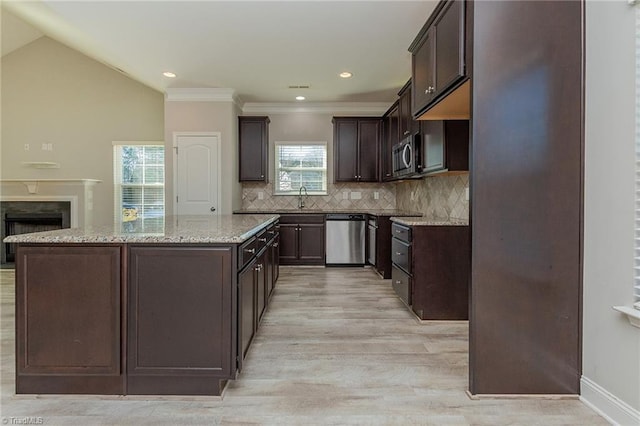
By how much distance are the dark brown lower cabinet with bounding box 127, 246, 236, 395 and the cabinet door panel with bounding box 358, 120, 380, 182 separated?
168 inches

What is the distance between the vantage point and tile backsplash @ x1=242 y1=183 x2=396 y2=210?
619 cm

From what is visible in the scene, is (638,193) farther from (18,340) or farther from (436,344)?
(18,340)

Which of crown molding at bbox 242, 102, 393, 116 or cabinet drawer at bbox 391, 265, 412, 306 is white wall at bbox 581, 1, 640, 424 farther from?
crown molding at bbox 242, 102, 393, 116

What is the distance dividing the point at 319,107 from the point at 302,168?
106 cm

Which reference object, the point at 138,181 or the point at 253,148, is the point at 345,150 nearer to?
the point at 253,148

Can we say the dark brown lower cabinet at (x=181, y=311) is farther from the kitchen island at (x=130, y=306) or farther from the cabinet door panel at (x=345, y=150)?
the cabinet door panel at (x=345, y=150)

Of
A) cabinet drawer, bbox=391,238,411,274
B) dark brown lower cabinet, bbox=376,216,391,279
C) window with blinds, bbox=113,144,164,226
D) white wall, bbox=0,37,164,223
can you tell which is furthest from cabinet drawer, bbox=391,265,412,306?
white wall, bbox=0,37,164,223

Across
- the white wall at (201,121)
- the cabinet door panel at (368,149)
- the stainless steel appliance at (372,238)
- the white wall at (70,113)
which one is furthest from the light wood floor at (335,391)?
the white wall at (70,113)

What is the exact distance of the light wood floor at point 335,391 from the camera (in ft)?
5.78

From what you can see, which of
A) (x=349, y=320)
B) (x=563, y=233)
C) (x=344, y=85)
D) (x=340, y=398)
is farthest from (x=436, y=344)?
(x=344, y=85)

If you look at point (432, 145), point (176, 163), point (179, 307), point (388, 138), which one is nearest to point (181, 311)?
point (179, 307)

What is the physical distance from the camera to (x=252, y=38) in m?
3.60

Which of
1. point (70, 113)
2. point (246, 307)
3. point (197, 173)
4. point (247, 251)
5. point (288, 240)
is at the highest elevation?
point (70, 113)

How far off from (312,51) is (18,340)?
11.4 ft
